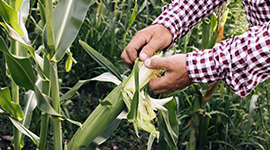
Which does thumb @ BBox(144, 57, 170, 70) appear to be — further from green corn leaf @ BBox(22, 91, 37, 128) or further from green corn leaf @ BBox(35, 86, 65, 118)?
green corn leaf @ BBox(22, 91, 37, 128)

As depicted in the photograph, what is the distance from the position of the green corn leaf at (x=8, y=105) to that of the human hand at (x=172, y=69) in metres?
0.47

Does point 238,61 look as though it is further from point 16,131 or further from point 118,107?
point 16,131

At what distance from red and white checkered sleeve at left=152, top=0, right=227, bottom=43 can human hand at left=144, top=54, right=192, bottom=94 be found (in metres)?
0.23

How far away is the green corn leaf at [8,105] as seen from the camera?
82 centimetres

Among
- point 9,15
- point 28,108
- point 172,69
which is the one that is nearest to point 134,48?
point 172,69

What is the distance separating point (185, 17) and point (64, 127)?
1032 mm

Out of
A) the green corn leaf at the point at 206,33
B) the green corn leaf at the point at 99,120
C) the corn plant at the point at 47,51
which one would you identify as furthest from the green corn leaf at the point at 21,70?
the green corn leaf at the point at 206,33

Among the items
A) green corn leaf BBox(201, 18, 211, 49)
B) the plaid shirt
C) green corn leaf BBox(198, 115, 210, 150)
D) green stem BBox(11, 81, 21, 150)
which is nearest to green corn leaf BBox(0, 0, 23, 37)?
green stem BBox(11, 81, 21, 150)

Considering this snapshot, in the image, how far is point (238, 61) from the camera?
2.39ft

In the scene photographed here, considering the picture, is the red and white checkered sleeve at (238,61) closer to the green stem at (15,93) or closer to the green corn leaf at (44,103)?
the green corn leaf at (44,103)

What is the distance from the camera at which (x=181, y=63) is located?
80cm

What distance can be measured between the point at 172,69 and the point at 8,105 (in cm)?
58

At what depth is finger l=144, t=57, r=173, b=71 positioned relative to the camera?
78cm

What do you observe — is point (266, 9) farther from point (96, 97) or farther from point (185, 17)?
point (96, 97)
